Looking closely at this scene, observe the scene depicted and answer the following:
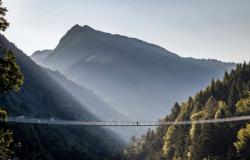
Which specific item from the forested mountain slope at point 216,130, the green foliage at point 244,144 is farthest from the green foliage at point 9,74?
the green foliage at point 244,144

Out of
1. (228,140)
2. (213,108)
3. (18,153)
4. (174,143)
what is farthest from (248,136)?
(18,153)

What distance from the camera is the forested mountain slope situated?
13650 centimetres

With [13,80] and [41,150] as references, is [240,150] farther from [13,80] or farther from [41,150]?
[13,80]

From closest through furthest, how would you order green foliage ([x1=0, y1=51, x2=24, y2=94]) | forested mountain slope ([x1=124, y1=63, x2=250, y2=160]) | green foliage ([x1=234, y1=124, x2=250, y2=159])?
green foliage ([x1=0, y1=51, x2=24, y2=94]) → green foliage ([x1=234, y1=124, x2=250, y2=159]) → forested mountain slope ([x1=124, y1=63, x2=250, y2=160])

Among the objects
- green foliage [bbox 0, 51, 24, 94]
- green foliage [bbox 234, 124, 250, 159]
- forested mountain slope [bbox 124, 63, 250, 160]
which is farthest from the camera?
forested mountain slope [bbox 124, 63, 250, 160]

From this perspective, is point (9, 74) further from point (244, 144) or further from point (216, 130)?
point (216, 130)

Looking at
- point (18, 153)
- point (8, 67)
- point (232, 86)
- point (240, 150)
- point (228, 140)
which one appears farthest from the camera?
point (232, 86)

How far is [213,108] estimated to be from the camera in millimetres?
165625

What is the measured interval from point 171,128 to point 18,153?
196ft

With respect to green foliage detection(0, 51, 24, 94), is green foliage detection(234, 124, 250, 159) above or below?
below

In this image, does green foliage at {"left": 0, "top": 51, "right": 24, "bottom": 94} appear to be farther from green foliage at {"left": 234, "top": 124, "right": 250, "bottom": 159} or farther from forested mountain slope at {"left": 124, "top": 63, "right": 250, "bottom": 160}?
green foliage at {"left": 234, "top": 124, "right": 250, "bottom": 159}

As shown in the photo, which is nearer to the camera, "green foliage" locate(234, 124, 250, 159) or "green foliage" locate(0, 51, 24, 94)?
"green foliage" locate(0, 51, 24, 94)

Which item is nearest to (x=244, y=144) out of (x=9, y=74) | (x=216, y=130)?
(x=216, y=130)

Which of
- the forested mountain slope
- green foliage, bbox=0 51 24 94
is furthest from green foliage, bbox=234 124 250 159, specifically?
green foliage, bbox=0 51 24 94
